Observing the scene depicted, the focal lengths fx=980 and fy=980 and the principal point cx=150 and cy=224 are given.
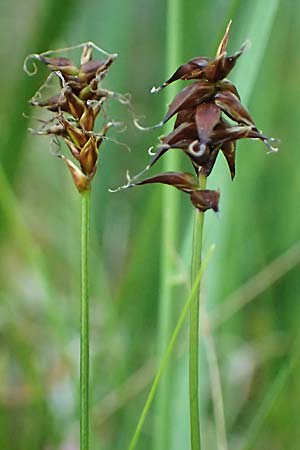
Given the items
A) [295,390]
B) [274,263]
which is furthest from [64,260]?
[295,390]

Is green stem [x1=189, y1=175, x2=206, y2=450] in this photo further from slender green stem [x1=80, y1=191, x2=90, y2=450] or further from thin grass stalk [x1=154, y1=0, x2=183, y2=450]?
thin grass stalk [x1=154, y1=0, x2=183, y2=450]

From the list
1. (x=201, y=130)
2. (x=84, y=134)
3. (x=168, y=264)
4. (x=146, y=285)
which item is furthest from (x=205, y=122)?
(x=146, y=285)

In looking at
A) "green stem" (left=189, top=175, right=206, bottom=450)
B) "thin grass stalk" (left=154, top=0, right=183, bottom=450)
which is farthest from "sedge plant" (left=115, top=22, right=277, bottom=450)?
"thin grass stalk" (left=154, top=0, right=183, bottom=450)

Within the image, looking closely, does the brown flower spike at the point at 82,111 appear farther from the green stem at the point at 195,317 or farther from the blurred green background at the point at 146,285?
the blurred green background at the point at 146,285

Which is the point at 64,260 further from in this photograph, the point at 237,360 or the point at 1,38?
the point at 1,38

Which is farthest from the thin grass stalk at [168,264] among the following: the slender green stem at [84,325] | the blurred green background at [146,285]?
the slender green stem at [84,325]
